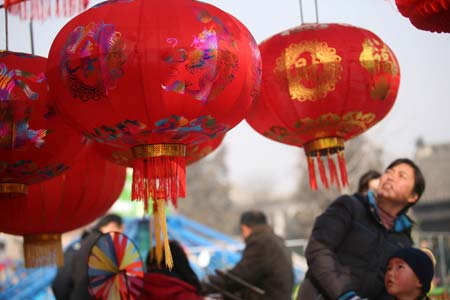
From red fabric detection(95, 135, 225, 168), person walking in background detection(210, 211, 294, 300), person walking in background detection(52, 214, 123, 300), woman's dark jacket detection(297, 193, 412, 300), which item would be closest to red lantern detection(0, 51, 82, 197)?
red fabric detection(95, 135, 225, 168)

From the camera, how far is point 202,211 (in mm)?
37250

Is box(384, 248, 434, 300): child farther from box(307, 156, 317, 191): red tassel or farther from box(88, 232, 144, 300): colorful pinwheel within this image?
box(88, 232, 144, 300): colorful pinwheel

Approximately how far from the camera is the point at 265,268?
192 inches

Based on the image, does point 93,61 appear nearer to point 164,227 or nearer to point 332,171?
point 164,227

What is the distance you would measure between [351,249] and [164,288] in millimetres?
1091

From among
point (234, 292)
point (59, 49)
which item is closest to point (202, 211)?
point (234, 292)

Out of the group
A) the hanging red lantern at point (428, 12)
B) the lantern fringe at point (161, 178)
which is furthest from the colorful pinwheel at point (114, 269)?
the hanging red lantern at point (428, 12)

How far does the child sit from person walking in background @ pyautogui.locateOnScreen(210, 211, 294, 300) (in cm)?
172

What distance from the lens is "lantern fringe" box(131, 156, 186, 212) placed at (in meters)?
2.63

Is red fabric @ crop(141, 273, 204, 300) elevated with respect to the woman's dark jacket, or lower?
lower

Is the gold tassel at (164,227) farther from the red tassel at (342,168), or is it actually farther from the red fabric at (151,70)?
the red tassel at (342,168)

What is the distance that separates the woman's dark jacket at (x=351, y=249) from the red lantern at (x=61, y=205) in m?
1.19

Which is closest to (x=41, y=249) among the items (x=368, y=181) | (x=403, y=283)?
(x=403, y=283)

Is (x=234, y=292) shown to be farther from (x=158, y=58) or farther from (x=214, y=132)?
(x=158, y=58)
